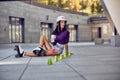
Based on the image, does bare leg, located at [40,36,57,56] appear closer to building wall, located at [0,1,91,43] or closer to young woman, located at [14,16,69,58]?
young woman, located at [14,16,69,58]

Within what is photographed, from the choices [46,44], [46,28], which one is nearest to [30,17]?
[46,28]

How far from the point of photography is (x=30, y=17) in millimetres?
43219

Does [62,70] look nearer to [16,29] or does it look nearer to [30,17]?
[16,29]

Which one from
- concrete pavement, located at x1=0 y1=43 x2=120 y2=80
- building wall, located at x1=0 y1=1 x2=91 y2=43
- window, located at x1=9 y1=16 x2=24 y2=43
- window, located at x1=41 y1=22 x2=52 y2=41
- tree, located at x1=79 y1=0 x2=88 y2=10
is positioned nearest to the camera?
concrete pavement, located at x1=0 y1=43 x2=120 y2=80

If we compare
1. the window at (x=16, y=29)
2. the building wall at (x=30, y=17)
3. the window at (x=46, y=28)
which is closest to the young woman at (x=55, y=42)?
the building wall at (x=30, y=17)

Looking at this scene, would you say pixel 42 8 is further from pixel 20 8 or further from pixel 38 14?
pixel 20 8

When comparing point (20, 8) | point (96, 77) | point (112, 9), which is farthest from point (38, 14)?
point (96, 77)

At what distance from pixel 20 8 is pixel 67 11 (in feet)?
51.8

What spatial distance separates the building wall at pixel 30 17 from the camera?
3697cm

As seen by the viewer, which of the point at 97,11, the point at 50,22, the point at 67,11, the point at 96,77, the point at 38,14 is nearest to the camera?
the point at 96,77

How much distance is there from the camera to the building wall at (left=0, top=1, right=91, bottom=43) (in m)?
37.0

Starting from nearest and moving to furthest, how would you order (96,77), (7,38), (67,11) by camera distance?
1. (96,77)
2. (7,38)
3. (67,11)

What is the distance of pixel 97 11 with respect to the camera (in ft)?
218

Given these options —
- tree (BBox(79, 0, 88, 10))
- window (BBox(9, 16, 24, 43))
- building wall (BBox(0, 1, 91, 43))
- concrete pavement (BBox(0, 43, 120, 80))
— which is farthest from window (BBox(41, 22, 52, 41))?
concrete pavement (BBox(0, 43, 120, 80))
